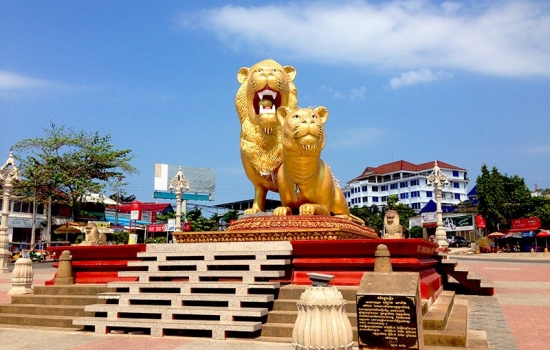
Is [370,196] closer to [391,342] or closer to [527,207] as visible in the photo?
[527,207]

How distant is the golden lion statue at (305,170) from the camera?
8.45 m

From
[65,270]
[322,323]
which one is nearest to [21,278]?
[65,270]

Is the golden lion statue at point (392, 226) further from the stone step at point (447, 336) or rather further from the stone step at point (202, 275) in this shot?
the stone step at point (447, 336)

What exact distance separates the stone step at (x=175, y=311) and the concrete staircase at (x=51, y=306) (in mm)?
577

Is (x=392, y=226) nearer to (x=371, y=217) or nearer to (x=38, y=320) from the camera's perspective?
(x=38, y=320)

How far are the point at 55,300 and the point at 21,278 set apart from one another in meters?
1.62

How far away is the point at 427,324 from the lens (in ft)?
19.0

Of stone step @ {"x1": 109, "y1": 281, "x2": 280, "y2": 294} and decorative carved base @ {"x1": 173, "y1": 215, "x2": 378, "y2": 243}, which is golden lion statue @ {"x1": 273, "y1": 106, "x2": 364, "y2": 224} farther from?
stone step @ {"x1": 109, "y1": 281, "x2": 280, "y2": 294}

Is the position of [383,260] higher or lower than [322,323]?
higher

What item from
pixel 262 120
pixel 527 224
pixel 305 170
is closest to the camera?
pixel 305 170

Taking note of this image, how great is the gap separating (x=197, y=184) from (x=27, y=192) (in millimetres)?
21918

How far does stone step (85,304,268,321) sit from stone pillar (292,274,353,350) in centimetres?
223

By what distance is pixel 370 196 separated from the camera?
3184 inches

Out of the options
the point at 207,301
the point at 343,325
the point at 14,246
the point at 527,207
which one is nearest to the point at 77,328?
the point at 207,301
